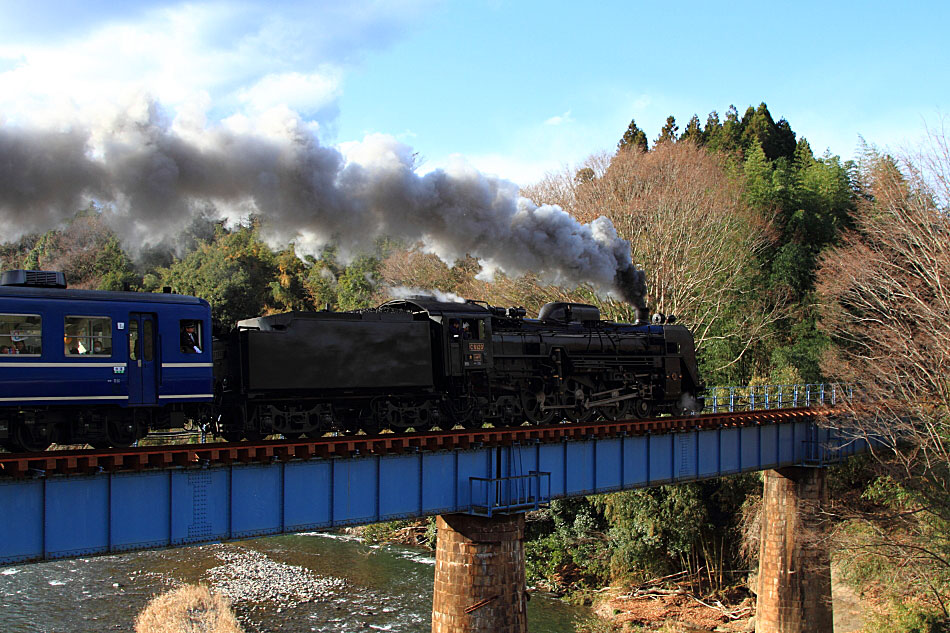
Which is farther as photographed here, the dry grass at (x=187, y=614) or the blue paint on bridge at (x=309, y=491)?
the dry grass at (x=187, y=614)

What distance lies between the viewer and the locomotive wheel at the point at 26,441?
13414 millimetres

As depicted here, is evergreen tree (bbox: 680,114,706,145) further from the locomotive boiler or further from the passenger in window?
the passenger in window

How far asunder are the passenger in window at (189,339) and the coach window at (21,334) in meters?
2.46

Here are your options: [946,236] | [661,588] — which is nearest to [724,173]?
[946,236]

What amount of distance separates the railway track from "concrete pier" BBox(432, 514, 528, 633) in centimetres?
215

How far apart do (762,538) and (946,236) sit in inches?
497

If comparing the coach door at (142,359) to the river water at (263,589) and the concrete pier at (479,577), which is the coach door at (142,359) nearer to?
the concrete pier at (479,577)

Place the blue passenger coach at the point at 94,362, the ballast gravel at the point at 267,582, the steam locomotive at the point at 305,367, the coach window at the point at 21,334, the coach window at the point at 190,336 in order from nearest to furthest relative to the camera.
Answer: the coach window at the point at 21,334 → the blue passenger coach at the point at 94,362 → the steam locomotive at the point at 305,367 → the coach window at the point at 190,336 → the ballast gravel at the point at 267,582

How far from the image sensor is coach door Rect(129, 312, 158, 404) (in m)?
14.4

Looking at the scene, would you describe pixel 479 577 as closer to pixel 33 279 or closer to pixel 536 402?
pixel 536 402

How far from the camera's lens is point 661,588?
33.2 metres

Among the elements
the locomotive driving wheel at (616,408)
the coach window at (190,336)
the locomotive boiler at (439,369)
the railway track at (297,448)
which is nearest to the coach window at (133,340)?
the coach window at (190,336)

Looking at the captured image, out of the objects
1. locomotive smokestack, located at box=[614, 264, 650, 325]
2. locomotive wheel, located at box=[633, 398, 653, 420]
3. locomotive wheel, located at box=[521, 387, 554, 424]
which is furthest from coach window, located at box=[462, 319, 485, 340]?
locomotive smokestack, located at box=[614, 264, 650, 325]

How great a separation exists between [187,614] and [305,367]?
1544 cm
